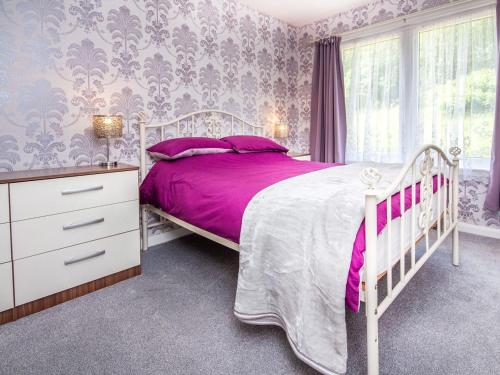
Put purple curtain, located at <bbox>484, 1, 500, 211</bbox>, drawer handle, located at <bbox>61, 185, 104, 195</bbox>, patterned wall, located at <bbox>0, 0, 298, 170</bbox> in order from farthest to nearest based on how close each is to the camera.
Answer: purple curtain, located at <bbox>484, 1, 500, 211</bbox>
patterned wall, located at <bbox>0, 0, 298, 170</bbox>
drawer handle, located at <bbox>61, 185, 104, 195</bbox>

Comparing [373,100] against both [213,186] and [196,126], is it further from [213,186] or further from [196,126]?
[213,186]

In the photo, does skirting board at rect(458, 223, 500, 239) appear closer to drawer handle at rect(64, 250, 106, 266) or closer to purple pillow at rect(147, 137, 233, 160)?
purple pillow at rect(147, 137, 233, 160)

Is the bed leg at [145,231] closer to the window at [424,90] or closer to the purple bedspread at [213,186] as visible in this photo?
the purple bedspread at [213,186]

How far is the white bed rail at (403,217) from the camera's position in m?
1.07

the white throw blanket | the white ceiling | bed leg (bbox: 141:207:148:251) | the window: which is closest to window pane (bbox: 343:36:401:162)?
the window

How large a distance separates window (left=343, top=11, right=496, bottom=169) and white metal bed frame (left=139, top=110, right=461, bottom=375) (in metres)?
0.89

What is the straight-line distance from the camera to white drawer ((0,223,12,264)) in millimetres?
1586

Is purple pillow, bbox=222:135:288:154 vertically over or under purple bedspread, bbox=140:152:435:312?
over

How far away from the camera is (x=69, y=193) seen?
1.82m

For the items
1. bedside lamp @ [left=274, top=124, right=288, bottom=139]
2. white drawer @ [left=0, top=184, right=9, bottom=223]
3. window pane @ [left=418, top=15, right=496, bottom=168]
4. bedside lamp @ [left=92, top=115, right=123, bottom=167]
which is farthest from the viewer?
bedside lamp @ [left=274, top=124, right=288, bottom=139]

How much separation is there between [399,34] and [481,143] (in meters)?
1.36

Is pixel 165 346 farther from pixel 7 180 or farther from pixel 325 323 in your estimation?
pixel 7 180

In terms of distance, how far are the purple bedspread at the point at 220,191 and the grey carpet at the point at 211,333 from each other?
44 centimetres

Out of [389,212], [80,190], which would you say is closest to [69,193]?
[80,190]
